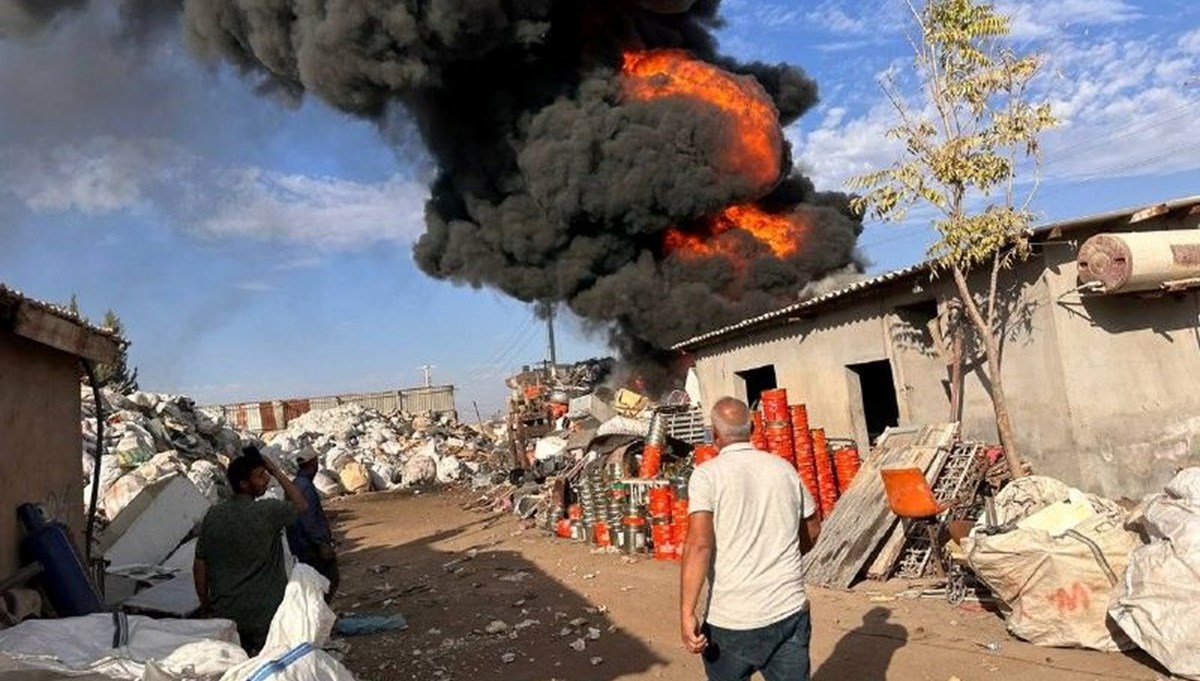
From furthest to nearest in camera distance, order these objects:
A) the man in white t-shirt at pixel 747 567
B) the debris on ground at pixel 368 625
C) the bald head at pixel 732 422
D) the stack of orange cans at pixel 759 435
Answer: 1. the stack of orange cans at pixel 759 435
2. the debris on ground at pixel 368 625
3. the bald head at pixel 732 422
4. the man in white t-shirt at pixel 747 567

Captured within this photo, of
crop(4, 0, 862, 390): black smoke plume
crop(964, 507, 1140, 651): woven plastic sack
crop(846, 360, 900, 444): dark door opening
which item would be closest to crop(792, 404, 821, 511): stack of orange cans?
crop(964, 507, 1140, 651): woven plastic sack

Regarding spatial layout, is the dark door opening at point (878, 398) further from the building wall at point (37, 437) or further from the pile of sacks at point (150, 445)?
the building wall at point (37, 437)

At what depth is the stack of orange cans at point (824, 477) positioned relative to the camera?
10.0 meters

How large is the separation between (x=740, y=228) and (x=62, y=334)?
19855 millimetres

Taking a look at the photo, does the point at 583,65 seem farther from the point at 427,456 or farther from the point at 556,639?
the point at 556,639

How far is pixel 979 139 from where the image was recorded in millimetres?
9094

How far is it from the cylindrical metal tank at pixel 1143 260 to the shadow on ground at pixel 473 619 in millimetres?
4945

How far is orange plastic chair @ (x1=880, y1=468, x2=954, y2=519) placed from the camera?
701 centimetres

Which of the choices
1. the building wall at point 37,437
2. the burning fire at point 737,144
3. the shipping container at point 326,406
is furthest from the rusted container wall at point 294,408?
the building wall at point 37,437

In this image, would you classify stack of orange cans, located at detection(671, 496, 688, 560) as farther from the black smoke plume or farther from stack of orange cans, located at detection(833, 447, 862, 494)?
the black smoke plume

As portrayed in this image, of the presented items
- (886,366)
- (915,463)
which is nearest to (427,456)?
(886,366)

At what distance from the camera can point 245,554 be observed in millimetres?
4578

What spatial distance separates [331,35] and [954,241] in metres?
17.9

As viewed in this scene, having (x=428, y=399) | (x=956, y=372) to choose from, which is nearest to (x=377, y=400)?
(x=428, y=399)
